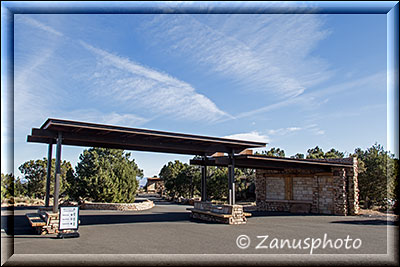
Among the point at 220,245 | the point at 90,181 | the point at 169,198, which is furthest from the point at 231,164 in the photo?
the point at 169,198

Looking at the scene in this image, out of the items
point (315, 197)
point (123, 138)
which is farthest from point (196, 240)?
point (315, 197)

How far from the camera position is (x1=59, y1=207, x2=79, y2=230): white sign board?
10.1m

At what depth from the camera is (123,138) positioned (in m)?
13.1

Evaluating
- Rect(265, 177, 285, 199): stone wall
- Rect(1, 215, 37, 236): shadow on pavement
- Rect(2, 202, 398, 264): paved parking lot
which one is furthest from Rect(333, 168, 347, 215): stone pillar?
Rect(1, 215, 37, 236): shadow on pavement

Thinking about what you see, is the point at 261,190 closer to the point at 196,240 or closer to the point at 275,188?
the point at 275,188

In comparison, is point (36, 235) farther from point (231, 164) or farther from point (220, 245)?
point (231, 164)

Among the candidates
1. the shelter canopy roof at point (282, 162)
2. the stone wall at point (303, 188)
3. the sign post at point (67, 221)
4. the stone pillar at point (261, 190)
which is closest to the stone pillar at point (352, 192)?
the shelter canopy roof at point (282, 162)

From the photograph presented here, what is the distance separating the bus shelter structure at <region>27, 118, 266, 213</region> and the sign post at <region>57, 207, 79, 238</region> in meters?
1.25

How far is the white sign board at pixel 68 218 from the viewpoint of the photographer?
10104 millimetres

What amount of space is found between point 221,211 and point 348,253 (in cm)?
741

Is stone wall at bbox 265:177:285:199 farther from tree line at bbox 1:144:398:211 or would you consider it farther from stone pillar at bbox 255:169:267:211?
tree line at bbox 1:144:398:211

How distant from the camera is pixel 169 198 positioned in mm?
35562

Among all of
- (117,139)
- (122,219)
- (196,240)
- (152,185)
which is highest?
(117,139)

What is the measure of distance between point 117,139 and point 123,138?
0.25 meters
